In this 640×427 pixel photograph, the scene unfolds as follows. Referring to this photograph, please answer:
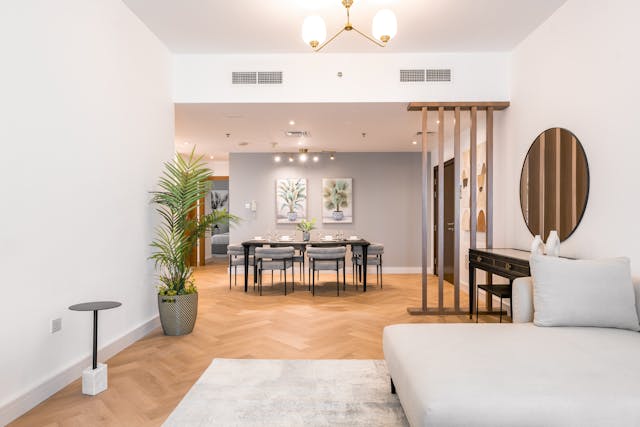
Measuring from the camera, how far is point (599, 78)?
3.23 meters

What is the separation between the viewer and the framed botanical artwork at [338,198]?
346 inches

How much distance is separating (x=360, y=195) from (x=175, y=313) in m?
5.52

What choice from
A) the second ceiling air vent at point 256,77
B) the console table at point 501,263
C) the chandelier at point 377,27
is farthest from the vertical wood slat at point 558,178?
the second ceiling air vent at point 256,77

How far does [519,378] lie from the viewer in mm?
1743

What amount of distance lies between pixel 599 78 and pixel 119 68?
4.13 meters

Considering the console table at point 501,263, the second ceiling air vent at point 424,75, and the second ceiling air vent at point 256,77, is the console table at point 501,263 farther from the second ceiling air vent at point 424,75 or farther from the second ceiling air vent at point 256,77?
the second ceiling air vent at point 256,77

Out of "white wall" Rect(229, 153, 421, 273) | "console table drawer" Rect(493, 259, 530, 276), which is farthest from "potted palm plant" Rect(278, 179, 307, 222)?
"console table drawer" Rect(493, 259, 530, 276)

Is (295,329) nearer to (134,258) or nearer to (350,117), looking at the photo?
(134,258)

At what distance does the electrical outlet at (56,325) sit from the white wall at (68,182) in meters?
0.04

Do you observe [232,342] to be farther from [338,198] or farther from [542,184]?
[338,198]

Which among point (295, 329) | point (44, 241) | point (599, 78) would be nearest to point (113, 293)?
point (44, 241)

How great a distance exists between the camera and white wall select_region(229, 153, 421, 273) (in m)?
8.77

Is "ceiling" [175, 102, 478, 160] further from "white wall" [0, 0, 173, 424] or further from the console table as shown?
the console table

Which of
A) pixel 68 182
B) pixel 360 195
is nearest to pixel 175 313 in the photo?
pixel 68 182
